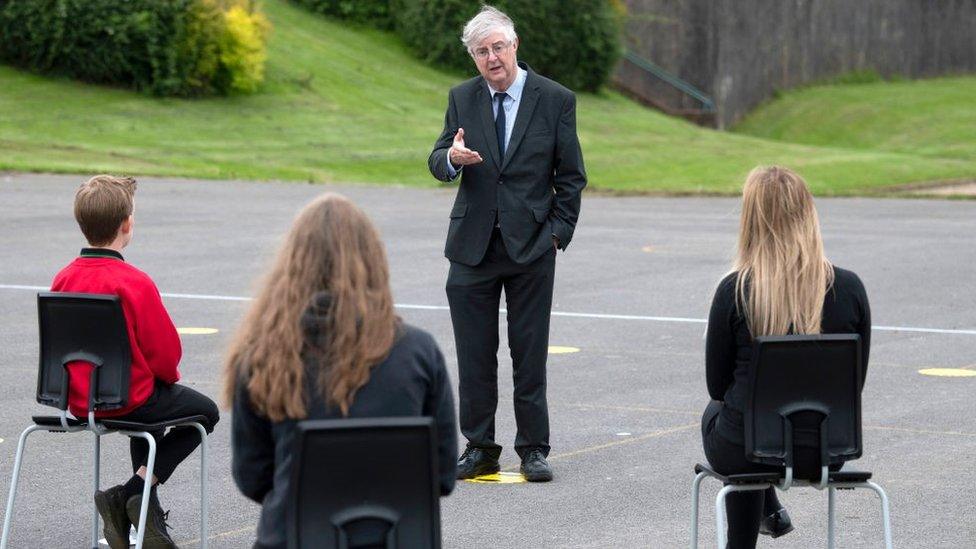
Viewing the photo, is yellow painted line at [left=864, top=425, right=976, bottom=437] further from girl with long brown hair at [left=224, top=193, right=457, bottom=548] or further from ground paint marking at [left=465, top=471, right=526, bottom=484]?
girl with long brown hair at [left=224, top=193, right=457, bottom=548]

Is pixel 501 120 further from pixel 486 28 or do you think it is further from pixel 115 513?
pixel 115 513

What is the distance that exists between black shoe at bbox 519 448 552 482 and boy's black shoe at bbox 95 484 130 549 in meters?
2.07

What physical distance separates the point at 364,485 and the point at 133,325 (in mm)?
2299

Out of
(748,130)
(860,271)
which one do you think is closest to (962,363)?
(860,271)

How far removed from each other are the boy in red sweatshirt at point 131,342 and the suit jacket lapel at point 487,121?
1866 mm

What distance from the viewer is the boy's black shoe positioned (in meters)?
5.74

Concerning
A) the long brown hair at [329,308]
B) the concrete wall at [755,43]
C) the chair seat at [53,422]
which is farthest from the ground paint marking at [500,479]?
the concrete wall at [755,43]

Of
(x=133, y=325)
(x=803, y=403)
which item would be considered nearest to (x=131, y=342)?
(x=133, y=325)

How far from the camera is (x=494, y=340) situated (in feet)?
23.7

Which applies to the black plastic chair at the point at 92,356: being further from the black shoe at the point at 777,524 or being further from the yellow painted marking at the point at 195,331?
the yellow painted marking at the point at 195,331

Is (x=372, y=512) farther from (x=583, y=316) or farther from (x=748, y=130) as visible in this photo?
(x=748, y=130)

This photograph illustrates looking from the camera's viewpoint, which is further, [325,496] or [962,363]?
[962,363]

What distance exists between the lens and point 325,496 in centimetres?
358

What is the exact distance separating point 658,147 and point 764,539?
3105cm
